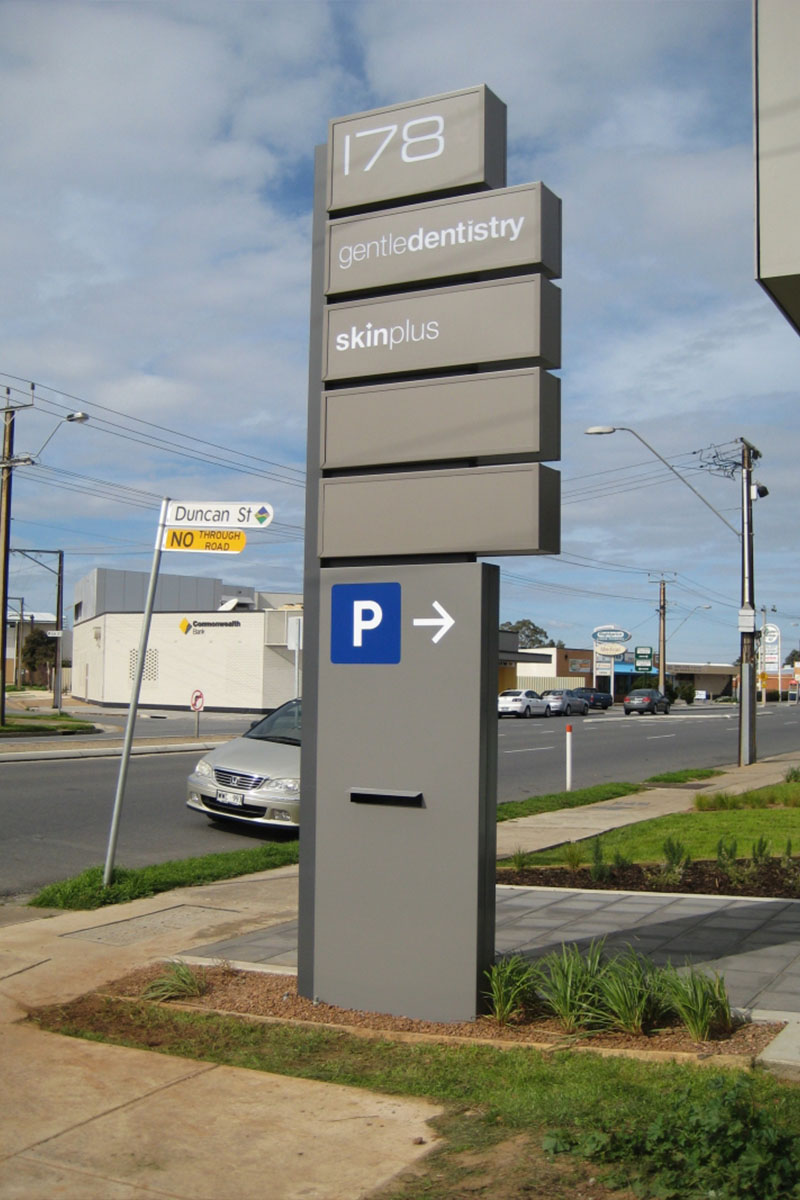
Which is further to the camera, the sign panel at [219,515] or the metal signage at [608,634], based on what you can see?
the metal signage at [608,634]

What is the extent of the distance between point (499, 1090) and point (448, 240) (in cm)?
412

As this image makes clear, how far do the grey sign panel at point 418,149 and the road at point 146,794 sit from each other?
263 inches

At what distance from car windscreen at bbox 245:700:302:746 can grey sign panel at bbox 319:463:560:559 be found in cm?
779

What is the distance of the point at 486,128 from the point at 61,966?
5458 mm

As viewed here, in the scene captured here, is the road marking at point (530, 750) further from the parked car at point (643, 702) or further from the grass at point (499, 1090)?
the parked car at point (643, 702)

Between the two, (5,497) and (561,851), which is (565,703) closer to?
(5,497)

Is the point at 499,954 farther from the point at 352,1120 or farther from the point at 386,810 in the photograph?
the point at 352,1120

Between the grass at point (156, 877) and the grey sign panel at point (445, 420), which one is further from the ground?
the grey sign panel at point (445, 420)

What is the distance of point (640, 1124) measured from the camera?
4004 millimetres

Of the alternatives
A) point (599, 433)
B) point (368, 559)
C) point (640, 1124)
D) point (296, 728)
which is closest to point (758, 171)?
point (368, 559)

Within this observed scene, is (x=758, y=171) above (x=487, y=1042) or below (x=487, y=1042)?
above

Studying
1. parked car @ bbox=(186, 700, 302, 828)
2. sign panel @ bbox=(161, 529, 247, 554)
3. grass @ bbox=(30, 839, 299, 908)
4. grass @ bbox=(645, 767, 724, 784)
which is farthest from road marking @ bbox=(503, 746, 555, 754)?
sign panel @ bbox=(161, 529, 247, 554)

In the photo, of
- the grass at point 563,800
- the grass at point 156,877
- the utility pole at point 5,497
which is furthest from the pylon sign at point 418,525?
the utility pole at point 5,497

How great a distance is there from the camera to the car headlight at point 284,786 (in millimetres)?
12531
